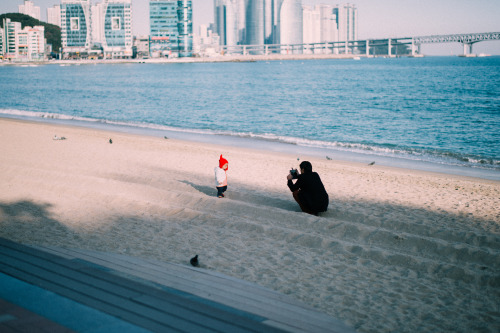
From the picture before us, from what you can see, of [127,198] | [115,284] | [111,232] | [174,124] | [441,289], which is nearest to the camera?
[115,284]

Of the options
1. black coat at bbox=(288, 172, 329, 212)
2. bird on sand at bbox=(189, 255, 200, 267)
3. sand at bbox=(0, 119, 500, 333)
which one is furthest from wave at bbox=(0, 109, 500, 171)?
bird on sand at bbox=(189, 255, 200, 267)

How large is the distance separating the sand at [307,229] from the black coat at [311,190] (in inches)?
8.8

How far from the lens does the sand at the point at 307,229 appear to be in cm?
492

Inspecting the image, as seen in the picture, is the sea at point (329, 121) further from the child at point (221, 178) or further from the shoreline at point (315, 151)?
the child at point (221, 178)

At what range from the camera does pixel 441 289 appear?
204 inches

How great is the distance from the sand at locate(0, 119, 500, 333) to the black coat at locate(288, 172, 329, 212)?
0.73ft

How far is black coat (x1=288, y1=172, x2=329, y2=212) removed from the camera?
7.86 meters

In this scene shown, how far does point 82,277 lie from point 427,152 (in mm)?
15792

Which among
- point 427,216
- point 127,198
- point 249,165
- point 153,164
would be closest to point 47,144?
point 153,164

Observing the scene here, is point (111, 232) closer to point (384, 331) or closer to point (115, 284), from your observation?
point (115, 284)

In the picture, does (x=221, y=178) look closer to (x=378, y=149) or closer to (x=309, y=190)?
(x=309, y=190)

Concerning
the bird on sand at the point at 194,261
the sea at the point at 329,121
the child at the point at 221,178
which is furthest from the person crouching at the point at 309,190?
the sea at the point at 329,121

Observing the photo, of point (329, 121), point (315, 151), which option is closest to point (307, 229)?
point (315, 151)

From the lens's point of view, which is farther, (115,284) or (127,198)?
(127,198)
